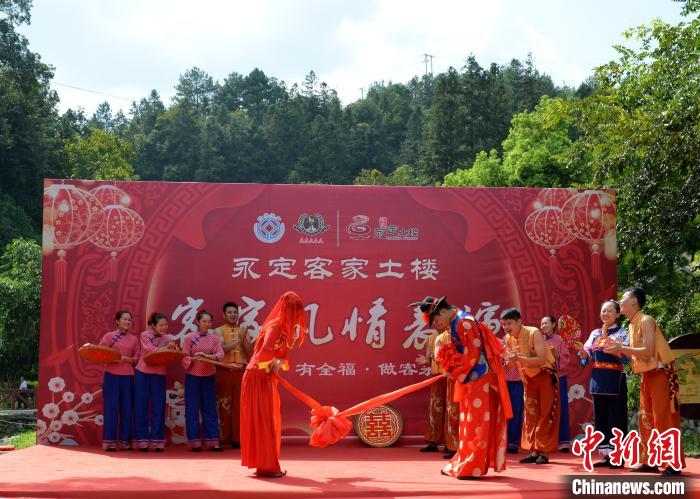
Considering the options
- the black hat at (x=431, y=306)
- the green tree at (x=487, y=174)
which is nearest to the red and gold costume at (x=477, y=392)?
the black hat at (x=431, y=306)

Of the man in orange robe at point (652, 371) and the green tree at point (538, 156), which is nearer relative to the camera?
the man in orange robe at point (652, 371)

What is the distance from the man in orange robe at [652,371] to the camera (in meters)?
5.81

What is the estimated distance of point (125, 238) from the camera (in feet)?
26.8

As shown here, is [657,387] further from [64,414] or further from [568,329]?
[64,414]

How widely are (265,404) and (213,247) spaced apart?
2555mm

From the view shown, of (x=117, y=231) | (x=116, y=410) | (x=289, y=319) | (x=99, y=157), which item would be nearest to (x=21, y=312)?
(x=117, y=231)

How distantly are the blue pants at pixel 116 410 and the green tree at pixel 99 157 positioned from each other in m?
25.3

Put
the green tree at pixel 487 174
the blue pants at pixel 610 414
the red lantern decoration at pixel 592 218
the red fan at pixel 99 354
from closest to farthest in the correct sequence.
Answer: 1. the blue pants at pixel 610 414
2. the red fan at pixel 99 354
3. the red lantern decoration at pixel 592 218
4. the green tree at pixel 487 174

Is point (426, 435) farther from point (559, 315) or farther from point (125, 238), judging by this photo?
point (125, 238)

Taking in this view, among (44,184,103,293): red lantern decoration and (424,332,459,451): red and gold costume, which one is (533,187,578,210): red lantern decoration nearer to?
(424,332,459,451): red and gold costume

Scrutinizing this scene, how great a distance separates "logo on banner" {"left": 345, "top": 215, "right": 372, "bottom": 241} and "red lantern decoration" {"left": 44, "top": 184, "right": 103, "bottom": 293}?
7.81 feet

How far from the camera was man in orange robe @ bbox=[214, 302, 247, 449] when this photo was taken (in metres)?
7.91

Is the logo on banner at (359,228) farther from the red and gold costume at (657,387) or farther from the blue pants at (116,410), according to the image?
Result: the red and gold costume at (657,387)

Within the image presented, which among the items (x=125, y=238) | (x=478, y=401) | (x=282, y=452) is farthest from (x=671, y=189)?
(x=125, y=238)
